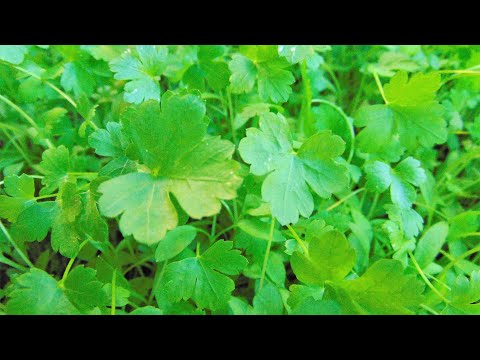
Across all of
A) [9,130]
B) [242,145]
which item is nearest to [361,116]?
→ [242,145]

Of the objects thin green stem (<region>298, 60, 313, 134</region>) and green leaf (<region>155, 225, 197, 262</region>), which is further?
thin green stem (<region>298, 60, 313, 134</region>)

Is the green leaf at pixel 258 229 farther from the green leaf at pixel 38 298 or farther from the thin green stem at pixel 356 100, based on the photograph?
the thin green stem at pixel 356 100

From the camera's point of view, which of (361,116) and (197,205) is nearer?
(197,205)

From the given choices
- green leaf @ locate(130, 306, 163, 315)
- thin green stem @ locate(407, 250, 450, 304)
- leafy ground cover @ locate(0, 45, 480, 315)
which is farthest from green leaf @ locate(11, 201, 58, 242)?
thin green stem @ locate(407, 250, 450, 304)

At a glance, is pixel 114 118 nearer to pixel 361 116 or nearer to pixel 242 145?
pixel 242 145

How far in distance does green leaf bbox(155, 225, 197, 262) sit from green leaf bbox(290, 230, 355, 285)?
23cm

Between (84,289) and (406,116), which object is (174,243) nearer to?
(84,289)

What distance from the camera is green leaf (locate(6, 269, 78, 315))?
2.61ft

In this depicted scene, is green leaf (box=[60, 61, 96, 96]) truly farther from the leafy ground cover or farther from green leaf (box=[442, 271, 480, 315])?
green leaf (box=[442, 271, 480, 315])

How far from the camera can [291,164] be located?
0.87m

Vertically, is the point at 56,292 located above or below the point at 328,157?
below

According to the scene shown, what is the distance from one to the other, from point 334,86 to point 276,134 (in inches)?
29.2
